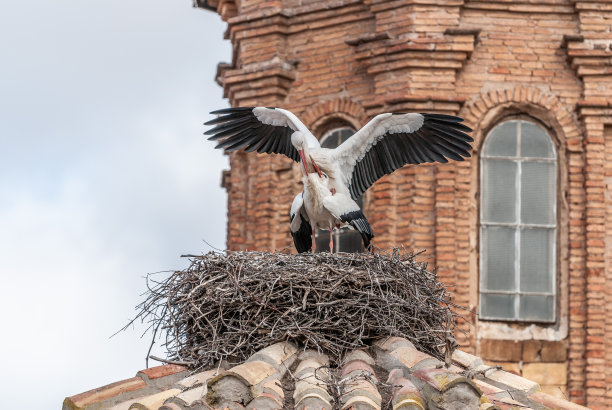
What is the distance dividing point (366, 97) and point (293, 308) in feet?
23.1

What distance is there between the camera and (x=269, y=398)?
8.61 metres

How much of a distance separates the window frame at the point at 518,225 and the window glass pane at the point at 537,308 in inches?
0.9

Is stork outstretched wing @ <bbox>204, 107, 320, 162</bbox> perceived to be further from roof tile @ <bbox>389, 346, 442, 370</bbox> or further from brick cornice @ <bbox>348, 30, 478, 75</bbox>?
brick cornice @ <bbox>348, 30, 478, 75</bbox>

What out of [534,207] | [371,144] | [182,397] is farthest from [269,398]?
[534,207]

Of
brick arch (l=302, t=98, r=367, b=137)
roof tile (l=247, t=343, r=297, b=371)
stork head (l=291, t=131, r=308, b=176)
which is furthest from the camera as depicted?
brick arch (l=302, t=98, r=367, b=137)

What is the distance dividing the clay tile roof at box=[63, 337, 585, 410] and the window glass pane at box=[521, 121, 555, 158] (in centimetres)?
648

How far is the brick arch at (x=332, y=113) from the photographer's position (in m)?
16.4

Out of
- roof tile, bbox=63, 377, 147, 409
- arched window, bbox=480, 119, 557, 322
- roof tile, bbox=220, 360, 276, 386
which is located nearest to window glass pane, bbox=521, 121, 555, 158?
arched window, bbox=480, 119, 557, 322

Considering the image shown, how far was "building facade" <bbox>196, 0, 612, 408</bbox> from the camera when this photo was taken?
15.7 meters

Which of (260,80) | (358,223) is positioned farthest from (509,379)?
(260,80)

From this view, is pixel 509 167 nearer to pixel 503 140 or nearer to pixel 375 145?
pixel 503 140

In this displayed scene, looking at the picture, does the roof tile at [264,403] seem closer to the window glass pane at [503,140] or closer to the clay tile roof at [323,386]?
the clay tile roof at [323,386]

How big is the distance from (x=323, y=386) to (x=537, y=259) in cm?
758

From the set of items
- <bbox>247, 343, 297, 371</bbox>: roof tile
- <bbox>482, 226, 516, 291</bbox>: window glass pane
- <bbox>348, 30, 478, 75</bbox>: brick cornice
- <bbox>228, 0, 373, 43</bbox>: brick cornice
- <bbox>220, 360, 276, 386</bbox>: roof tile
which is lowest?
<bbox>220, 360, 276, 386</bbox>: roof tile
